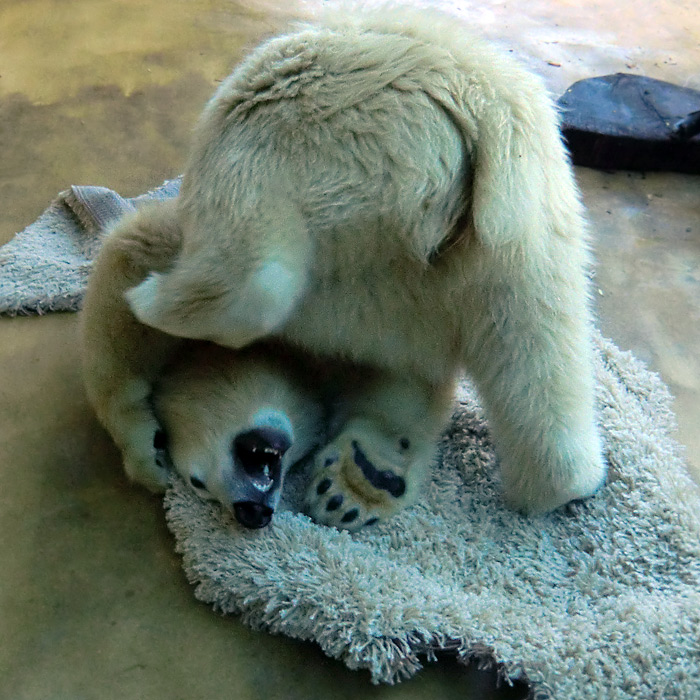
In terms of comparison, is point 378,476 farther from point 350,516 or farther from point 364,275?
point 364,275

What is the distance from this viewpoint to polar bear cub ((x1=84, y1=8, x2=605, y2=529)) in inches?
41.4

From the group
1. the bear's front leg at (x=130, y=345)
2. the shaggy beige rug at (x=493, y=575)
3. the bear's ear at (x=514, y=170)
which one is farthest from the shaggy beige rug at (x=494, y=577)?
the bear's ear at (x=514, y=170)

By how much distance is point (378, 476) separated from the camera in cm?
142

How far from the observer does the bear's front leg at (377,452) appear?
1.41 metres

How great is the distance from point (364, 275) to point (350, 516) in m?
0.49

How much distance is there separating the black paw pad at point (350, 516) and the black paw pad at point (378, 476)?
0.20ft

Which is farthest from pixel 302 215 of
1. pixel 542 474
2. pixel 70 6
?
pixel 70 6

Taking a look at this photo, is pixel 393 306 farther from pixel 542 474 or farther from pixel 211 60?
pixel 211 60

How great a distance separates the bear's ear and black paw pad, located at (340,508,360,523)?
1.93 ft

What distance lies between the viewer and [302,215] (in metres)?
1.08

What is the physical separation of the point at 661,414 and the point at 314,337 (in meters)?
0.94

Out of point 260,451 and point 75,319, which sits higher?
point 260,451

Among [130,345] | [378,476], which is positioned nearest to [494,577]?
[378,476]

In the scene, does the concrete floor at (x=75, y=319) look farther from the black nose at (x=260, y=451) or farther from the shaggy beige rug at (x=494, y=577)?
the black nose at (x=260, y=451)
